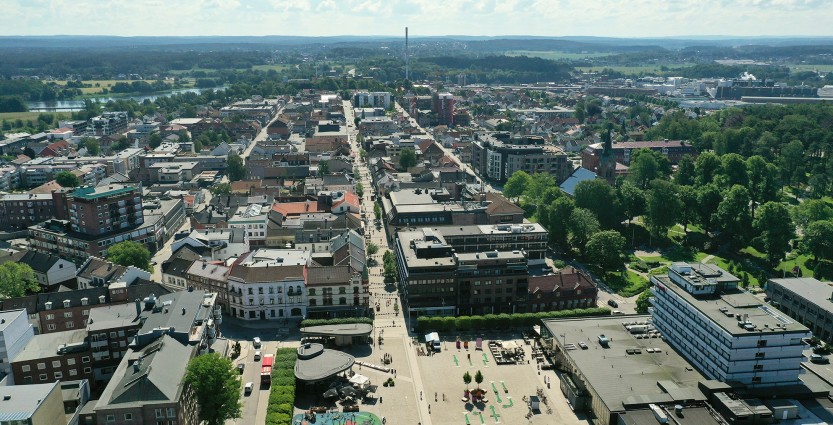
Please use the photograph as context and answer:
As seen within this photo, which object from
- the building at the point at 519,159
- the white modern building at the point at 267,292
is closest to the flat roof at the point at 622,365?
the white modern building at the point at 267,292

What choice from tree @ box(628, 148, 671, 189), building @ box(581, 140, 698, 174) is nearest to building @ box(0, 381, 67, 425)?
tree @ box(628, 148, 671, 189)

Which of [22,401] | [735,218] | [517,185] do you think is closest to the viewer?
[22,401]

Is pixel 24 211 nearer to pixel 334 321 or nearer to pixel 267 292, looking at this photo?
pixel 267 292

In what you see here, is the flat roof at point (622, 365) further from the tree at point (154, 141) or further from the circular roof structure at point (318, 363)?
the tree at point (154, 141)

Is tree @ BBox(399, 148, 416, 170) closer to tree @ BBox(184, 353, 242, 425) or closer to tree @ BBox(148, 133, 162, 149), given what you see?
tree @ BBox(148, 133, 162, 149)

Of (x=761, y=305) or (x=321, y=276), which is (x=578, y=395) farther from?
(x=321, y=276)

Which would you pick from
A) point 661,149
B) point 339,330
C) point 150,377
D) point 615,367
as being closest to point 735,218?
point 615,367
